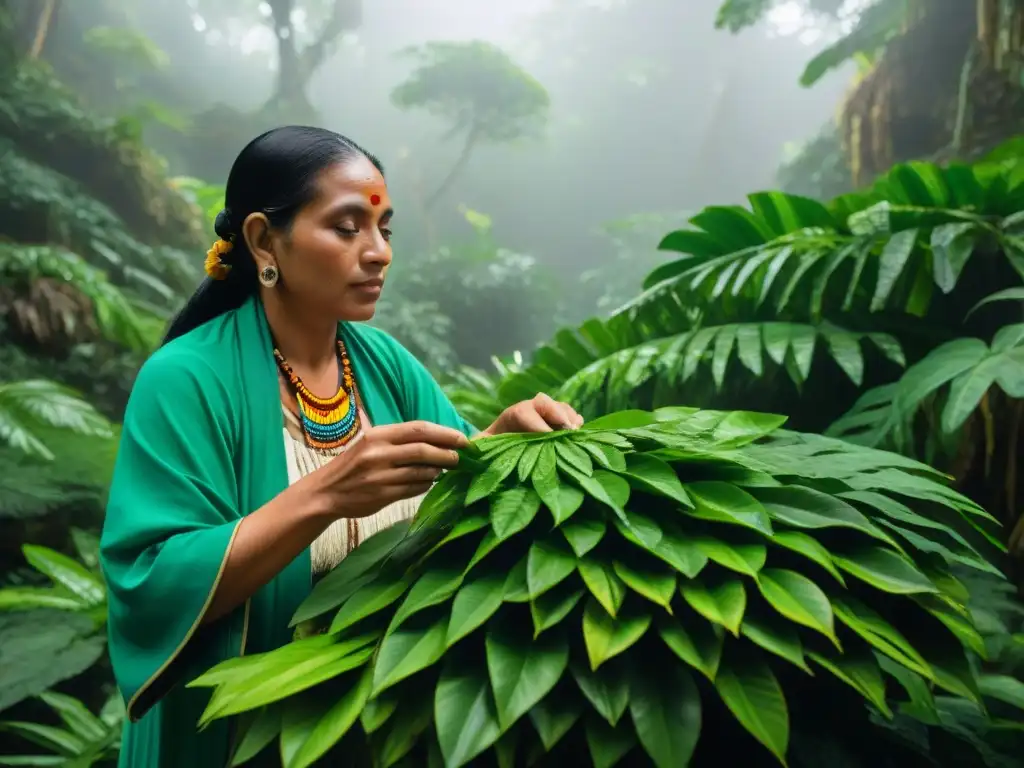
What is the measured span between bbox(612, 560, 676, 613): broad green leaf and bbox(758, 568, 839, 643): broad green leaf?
7 centimetres

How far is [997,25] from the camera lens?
287 cm

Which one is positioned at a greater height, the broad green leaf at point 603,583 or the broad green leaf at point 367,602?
the broad green leaf at point 367,602

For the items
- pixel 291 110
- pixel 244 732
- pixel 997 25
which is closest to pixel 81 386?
pixel 244 732

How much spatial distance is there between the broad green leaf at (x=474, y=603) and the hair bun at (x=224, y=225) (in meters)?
0.60

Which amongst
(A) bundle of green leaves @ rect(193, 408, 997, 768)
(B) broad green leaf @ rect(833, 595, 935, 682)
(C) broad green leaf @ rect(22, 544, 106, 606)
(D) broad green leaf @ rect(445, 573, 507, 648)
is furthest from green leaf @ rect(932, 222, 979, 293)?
(C) broad green leaf @ rect(22, 544, 106, 606)

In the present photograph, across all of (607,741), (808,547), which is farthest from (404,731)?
(808,547)

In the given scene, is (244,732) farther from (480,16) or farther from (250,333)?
(480,16)

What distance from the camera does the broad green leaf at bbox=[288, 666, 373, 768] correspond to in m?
0.53

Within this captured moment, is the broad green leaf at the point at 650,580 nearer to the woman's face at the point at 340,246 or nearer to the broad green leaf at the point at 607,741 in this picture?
the broad green leaf at the point at 607,741

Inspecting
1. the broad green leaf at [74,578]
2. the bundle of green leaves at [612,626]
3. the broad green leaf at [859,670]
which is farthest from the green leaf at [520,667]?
the broad green leaf at [74,578]

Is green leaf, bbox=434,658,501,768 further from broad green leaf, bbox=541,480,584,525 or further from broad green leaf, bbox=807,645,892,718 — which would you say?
broad green leaf, bbox=807,645,892,718

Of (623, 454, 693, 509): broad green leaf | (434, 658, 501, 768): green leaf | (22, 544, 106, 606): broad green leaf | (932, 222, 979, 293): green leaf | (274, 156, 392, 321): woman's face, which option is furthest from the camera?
(22, 544, 106, 606): broad green leaf

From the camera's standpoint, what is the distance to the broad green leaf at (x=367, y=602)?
0.62m

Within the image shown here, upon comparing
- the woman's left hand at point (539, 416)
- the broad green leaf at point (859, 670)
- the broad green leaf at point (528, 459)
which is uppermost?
the woman's left hand at point (539, 416)
